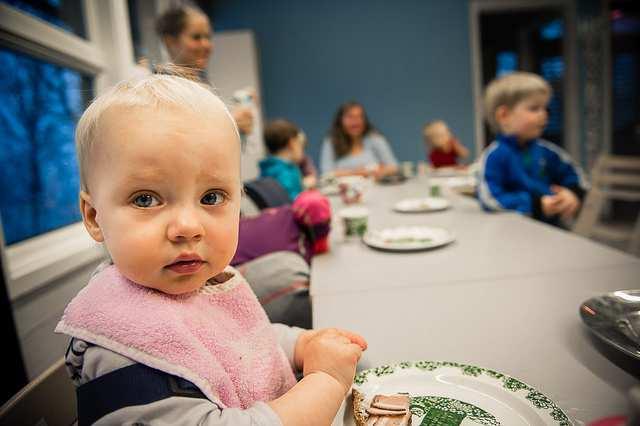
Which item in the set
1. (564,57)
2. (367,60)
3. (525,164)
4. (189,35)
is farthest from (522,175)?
(564,57)

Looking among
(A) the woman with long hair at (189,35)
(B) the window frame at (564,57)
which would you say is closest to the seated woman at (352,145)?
(B) the window frame at (564,57)

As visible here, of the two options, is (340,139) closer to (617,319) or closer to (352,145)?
(352,145)

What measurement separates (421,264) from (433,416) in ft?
2.28

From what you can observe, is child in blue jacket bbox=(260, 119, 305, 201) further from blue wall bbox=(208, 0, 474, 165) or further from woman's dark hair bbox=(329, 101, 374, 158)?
blue wall bbox=(208, 0, 474, 165)

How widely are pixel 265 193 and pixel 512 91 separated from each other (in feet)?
3.98

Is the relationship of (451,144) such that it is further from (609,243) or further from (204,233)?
(204,233)

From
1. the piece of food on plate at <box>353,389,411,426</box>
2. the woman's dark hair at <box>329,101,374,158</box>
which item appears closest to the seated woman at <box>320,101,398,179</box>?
the woman's dark hair at <box>329,101,374,158</box>

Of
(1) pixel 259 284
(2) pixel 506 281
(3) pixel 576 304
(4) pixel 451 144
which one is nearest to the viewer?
(3) pixel 576 304

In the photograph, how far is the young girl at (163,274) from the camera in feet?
1.61

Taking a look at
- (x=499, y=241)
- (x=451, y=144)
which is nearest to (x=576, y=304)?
(x=499, y=241)

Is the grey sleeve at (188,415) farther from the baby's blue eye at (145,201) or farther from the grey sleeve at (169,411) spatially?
the baby's blue eye at (145,201)

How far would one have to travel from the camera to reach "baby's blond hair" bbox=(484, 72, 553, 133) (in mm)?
1997

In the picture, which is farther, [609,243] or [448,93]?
[448,93]

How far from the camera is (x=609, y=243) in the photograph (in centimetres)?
392
